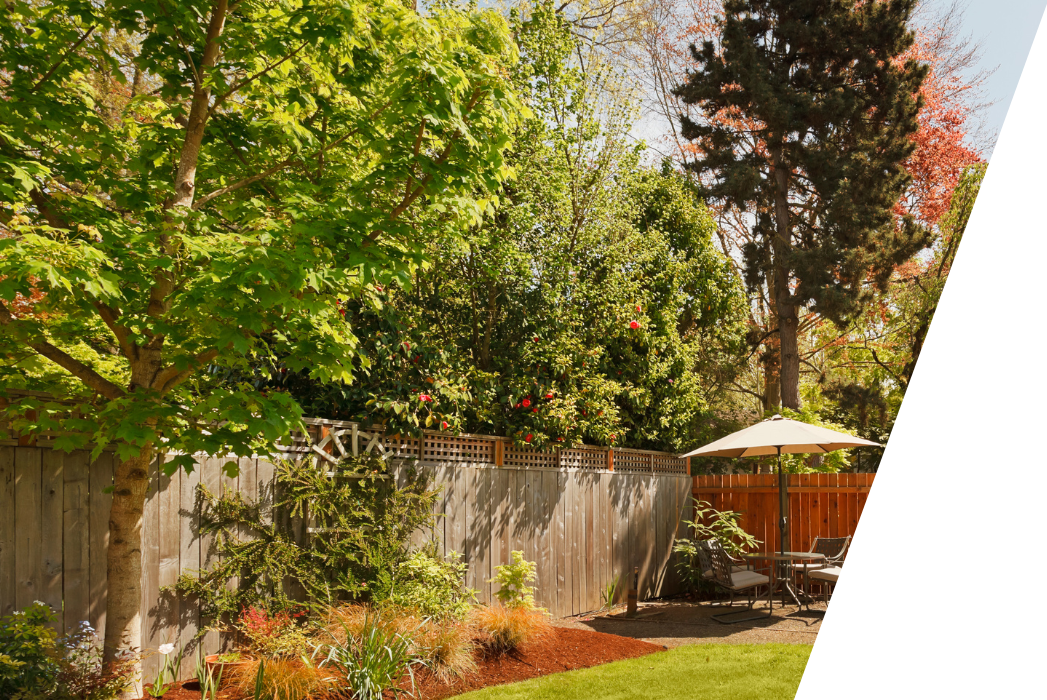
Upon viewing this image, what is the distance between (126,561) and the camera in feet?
14.0

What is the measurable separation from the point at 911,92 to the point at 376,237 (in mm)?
11908

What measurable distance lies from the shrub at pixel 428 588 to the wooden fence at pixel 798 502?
5507mm

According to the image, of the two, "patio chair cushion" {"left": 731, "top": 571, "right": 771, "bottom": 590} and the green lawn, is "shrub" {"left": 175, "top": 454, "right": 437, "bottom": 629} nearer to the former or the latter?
the green lawn

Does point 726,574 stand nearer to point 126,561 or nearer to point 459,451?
point 459,451

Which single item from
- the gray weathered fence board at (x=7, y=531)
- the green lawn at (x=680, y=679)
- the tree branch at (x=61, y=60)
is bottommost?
the green lawn at (x=680, y=679)

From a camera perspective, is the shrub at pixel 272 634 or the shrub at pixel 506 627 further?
the shrub at pixel 506 627

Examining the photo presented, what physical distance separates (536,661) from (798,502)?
5964 mm

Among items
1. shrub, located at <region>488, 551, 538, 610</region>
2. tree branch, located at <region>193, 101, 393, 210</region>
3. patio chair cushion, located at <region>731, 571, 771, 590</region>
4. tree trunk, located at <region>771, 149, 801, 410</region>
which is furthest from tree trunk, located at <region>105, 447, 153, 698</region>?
tree trunk, located at <region>771, 149, 801, 410</region>

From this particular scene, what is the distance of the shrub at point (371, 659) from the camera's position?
14.7ft

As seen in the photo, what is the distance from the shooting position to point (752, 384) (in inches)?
691

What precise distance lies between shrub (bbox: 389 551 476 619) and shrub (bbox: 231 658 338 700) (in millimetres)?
1075

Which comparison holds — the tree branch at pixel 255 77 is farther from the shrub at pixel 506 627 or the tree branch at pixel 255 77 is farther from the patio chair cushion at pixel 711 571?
the patio chair cushion at pixel 711 571

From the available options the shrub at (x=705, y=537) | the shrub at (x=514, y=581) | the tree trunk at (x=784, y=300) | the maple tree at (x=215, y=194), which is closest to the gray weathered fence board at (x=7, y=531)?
the maple tree at (x=215, y=194)

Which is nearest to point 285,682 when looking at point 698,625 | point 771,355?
point 698,625
